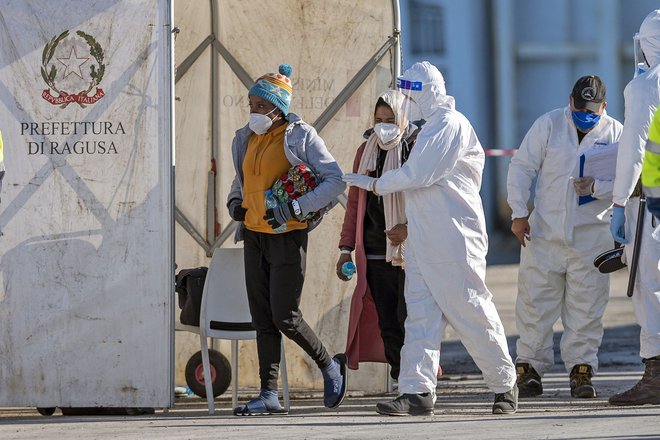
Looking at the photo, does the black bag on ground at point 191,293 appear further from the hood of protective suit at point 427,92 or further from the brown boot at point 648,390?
the brown boot at point 648,390

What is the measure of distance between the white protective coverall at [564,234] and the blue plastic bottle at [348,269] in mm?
1195

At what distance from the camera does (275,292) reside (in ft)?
28.6

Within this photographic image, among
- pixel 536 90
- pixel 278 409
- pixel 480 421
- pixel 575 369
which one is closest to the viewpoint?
pixel 480 421

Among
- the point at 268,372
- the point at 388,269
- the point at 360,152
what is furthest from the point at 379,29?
the point at 268,372

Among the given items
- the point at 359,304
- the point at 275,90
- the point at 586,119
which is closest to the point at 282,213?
the point at 275,90

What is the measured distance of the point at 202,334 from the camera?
905 centimetres

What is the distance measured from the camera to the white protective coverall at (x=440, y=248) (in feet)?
27.2

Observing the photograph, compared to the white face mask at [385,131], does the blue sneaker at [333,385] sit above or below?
below

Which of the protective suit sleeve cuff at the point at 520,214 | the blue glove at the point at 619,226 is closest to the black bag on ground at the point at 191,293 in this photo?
the protective suit sleeve cuff at the point at 520,214

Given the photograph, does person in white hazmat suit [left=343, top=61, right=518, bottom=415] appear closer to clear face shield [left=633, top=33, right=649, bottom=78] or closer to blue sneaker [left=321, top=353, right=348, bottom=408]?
blue sneaker [left=321, top=353, right=348, bottom=408]

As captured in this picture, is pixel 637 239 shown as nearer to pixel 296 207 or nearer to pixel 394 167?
pixel 394 167

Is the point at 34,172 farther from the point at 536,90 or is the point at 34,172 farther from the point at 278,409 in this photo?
the point at 536,90

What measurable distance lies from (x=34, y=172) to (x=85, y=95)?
1.66 ft

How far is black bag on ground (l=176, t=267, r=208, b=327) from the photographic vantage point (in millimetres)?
9266
